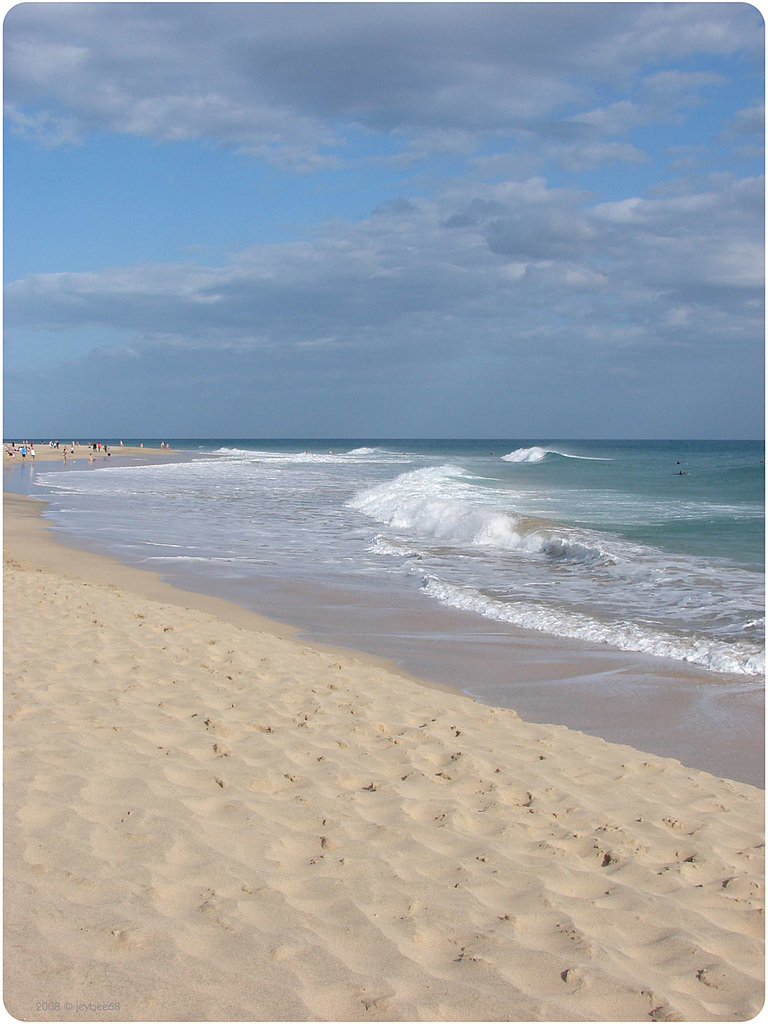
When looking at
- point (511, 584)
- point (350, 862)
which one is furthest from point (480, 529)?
point (350, 862)

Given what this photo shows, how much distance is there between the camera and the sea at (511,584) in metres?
7.12

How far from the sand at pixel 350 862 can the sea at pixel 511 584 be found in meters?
1.54

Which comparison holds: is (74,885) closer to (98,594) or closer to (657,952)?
(657,952)

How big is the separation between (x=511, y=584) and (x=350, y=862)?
28.1 feet

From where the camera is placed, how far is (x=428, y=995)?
2586mm

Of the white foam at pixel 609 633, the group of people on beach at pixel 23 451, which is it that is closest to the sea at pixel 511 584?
the white foam at pixel 609 633

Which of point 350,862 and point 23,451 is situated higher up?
point 23,451

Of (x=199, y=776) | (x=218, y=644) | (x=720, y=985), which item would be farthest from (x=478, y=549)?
(x=720, y=985)

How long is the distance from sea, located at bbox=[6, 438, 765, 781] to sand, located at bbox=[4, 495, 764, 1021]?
1.54 m

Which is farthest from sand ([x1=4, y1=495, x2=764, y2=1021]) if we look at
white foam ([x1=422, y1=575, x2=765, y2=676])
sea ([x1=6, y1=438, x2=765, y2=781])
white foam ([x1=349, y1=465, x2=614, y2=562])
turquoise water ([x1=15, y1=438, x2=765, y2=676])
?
white foam ([x1=349, y1=465, x2=614, y2=562])

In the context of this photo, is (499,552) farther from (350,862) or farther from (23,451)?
(23,451)

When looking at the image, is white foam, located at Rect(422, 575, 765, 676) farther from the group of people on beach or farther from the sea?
the group of people on beach

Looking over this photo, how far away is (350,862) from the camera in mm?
3406

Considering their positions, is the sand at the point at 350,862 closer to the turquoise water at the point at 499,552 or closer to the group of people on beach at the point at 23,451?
the turquoise water at the point at 499,552
